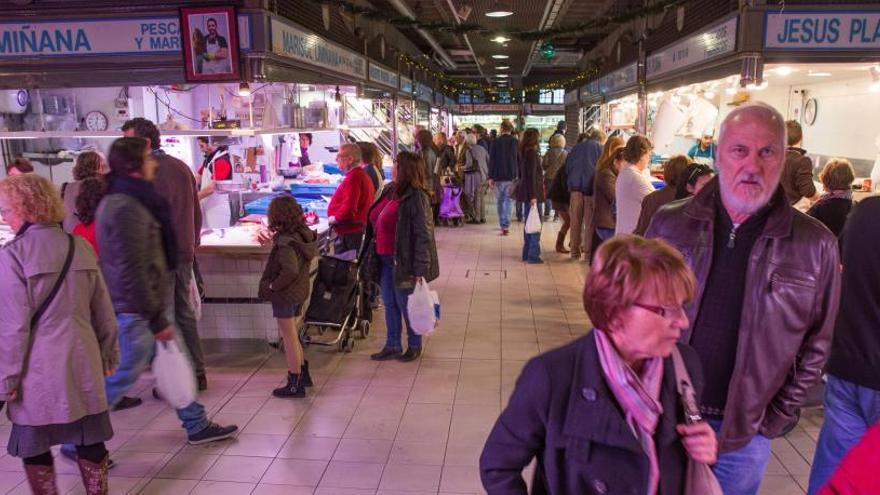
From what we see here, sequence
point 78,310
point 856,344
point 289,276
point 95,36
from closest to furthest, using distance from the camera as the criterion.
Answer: point 856,344 < point 78,310 < point 289,276 < point 95,36

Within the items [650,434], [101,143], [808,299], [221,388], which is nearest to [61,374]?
[221,388]

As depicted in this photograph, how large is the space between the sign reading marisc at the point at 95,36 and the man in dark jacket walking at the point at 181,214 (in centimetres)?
118

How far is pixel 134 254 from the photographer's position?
320cm

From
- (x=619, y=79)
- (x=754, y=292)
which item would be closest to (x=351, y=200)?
(x=754, y=292)

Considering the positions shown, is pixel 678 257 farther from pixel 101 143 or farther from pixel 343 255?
pixel 101 143

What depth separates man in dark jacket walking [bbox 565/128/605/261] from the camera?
8094mm

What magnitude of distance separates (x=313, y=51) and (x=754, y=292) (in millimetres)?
5040

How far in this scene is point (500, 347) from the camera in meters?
5.50

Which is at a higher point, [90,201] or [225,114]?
[225,114]

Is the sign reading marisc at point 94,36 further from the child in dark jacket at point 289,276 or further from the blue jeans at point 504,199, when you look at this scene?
the blue jeans at point 504,199

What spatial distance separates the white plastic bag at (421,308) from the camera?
4988mm

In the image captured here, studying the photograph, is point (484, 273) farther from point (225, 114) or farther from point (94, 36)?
point (94, 36)

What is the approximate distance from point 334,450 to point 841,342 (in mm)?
2601

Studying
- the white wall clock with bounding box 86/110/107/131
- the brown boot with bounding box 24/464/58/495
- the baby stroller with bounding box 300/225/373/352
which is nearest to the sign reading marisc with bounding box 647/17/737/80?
the baby stroller with bounding box 300/225/373/352
